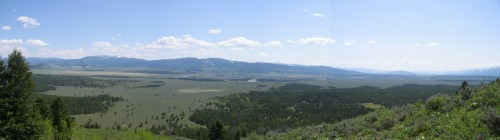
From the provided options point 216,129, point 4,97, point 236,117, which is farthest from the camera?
point 236,117

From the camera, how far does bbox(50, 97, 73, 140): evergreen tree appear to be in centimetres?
4522

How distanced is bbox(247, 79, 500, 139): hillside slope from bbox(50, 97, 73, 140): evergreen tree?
27360mm

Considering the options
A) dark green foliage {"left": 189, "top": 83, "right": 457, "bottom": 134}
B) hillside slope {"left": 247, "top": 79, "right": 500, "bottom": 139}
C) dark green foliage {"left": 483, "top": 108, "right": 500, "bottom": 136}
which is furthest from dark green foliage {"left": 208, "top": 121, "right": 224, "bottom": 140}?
dark green foliage {"left": 483, "top": 108, "right": 500, "bottom": 136}

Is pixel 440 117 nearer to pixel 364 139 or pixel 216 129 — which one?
pixel 364 139

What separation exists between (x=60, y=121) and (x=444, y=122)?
40.3 meters

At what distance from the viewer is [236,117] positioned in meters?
118

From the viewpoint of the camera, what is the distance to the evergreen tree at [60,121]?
45.2 m

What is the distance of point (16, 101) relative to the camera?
30.9 meters

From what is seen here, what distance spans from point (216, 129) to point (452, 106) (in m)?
42.6

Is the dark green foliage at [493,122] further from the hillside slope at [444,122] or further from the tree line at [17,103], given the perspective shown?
the tree line at [17,103]

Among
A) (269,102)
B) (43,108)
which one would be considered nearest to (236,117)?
(269,102)

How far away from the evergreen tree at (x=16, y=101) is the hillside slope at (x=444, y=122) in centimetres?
2079

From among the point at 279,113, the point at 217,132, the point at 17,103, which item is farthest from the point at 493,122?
the point at 279,113

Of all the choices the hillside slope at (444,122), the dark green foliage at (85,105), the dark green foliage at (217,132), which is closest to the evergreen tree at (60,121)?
the dark green foliage at (217,132)
